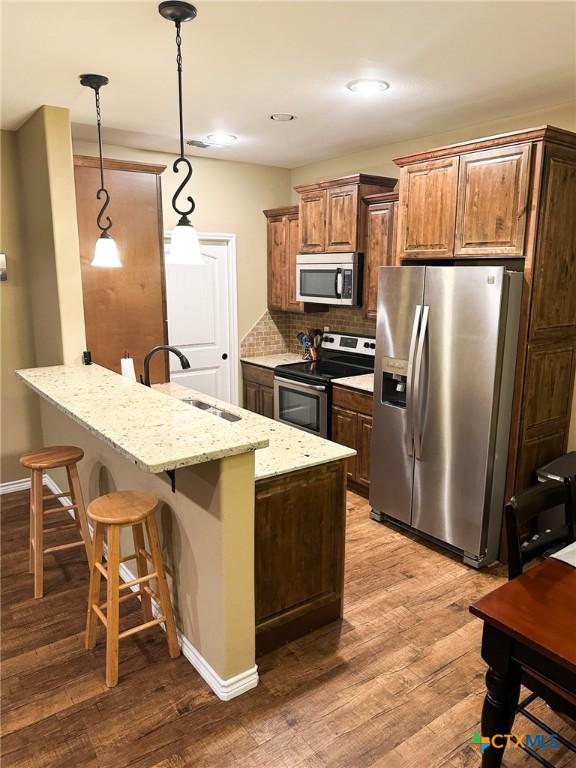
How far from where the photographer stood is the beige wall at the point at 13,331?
393 centimetres

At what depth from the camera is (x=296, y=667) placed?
2.42 metres

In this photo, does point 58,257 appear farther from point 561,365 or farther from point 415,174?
point 561,365

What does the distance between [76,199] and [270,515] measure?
260 centimetres

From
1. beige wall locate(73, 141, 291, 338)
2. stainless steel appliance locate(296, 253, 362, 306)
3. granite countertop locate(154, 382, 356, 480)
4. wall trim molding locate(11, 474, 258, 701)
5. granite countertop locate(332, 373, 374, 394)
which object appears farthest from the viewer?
beige wall locate(73, 141, 291, 338)

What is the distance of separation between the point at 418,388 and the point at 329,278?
1654 mm

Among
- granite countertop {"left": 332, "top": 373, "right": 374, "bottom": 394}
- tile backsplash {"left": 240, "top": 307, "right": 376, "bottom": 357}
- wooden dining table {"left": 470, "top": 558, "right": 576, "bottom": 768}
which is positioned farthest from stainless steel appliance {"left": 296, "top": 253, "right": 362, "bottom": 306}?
wooden dining table {"left": 470, "top": 558, "right": 576, "bottom": 768}

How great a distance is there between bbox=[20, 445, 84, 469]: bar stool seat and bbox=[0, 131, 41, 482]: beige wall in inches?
51.6

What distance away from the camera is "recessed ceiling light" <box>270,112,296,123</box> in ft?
11.5

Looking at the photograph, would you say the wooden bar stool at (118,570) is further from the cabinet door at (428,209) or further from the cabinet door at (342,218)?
the cabinet door at (342,218)

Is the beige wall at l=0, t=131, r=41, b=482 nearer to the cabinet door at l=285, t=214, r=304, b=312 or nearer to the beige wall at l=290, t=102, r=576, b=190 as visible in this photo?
the cabinet door at l=285, t=214, r=304, b=312

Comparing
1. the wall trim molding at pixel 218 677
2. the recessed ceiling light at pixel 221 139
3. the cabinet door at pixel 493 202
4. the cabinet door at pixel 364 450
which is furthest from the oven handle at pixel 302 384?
the wall trim molding at pixel 218 677

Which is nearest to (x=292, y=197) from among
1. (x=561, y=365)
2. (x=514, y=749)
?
(x=561, y=365)

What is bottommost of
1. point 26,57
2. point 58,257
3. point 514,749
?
point 514,749

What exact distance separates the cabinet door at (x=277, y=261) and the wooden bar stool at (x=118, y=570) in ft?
10.9
